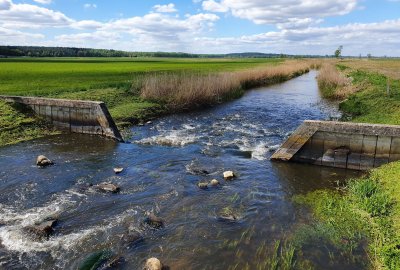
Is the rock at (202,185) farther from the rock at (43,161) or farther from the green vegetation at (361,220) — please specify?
the rock at (43,161)

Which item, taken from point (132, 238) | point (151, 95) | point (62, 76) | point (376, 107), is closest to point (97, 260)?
point (132, 238)

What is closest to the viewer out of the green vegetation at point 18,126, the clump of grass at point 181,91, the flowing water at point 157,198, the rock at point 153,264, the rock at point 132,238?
the rock at point 153,264

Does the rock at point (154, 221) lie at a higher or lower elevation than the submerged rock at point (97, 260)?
higher

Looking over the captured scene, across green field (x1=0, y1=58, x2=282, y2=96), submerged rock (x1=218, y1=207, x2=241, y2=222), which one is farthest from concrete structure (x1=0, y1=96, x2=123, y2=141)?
submerged rock (x1=218, y1=207, x2=241, y2=222)

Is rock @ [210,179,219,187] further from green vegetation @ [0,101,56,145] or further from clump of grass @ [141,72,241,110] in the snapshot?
clump of grass @ [141,72,241,110]

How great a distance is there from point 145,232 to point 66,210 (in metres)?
2.75

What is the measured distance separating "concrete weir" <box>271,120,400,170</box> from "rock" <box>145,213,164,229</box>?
7059 millimetres

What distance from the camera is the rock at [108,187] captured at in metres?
11.3

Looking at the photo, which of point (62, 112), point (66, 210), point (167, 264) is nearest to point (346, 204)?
point (167, 264)

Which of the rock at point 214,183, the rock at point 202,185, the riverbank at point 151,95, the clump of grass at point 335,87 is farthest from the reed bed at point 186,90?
the rock at point 202,185

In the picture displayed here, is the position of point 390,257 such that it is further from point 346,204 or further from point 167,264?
point 167,264

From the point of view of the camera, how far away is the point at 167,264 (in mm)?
7488

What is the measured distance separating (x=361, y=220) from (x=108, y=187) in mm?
7793

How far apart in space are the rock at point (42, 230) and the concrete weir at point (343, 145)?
932 centimetres
